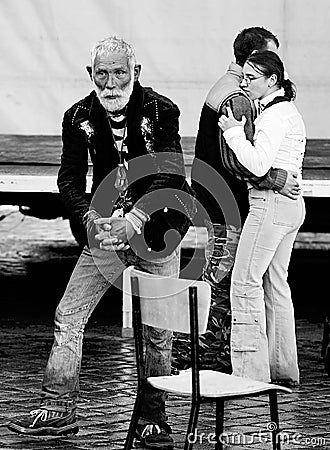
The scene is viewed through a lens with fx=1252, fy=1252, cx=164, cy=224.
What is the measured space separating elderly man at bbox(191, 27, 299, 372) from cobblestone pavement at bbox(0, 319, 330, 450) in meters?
0.59

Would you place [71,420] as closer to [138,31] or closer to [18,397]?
[18,397]

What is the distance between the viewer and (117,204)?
5820 millimetres

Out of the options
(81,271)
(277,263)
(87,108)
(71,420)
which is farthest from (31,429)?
(277,263)

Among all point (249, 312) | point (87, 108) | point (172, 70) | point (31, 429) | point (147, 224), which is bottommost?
point (31, 429)

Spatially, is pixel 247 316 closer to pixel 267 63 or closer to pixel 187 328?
pixel 267 63

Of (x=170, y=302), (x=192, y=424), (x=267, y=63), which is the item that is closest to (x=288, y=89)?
(x=267, y=63)

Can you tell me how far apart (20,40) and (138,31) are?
834 millimetres

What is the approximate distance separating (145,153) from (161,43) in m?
3.14

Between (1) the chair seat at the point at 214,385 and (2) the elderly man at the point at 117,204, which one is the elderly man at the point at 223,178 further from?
(1) the chair seat at the point at 214,385

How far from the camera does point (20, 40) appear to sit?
880 centimetres

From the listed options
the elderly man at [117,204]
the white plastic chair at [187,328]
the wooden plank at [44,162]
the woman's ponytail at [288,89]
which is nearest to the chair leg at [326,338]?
the wooden plank at [44,162]

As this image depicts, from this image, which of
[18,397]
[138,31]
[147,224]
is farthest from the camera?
[138,31]

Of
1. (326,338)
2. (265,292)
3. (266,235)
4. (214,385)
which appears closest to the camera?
(214,385)

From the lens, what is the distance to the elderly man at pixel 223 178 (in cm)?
679
